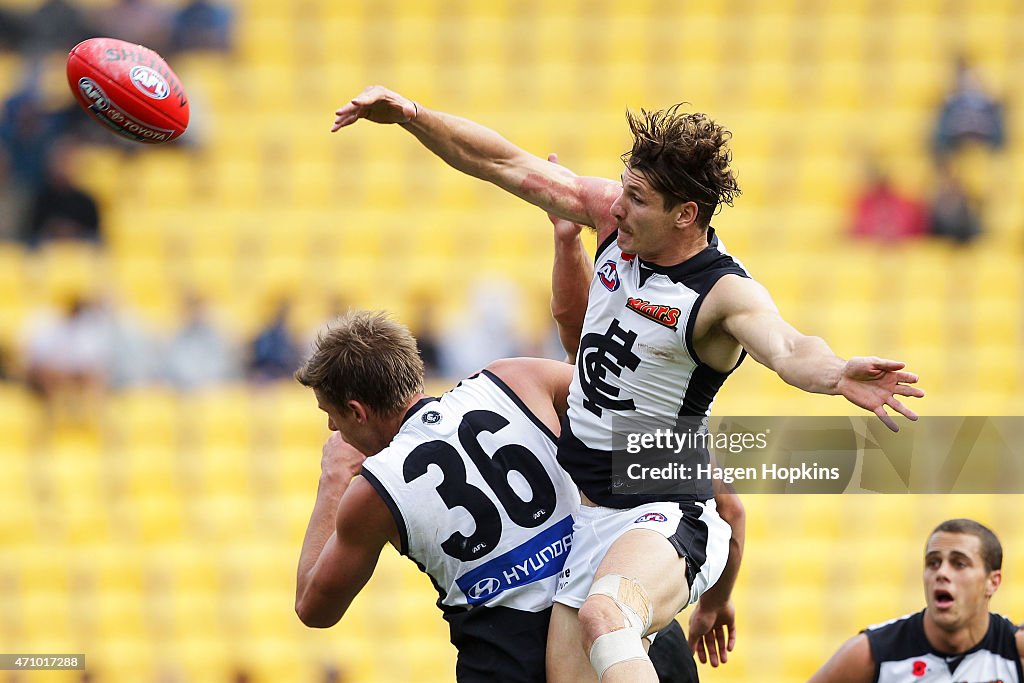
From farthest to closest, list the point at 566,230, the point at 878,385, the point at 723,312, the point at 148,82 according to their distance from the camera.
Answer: the point at 148,82
the point at 566,230
the point at 723,312
the point at 878,385

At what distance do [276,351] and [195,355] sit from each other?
0.64m

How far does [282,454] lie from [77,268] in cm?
249

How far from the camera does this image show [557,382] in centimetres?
485

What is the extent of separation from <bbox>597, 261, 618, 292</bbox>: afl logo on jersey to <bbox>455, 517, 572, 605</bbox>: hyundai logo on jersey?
0.79m

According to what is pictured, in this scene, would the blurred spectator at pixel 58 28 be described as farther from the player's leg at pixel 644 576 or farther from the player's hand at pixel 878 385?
the player's hand at pixel 878 385

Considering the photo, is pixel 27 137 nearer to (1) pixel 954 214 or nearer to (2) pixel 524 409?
(1) pixel 954 214

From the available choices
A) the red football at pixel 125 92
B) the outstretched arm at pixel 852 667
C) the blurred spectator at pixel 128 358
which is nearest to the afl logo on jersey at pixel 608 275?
the red football at pixel 125 92

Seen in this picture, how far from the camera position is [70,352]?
431 inches

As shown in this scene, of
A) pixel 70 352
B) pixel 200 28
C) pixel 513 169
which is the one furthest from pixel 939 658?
pixel 200 28

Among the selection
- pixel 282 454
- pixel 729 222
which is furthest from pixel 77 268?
pixel 729 222

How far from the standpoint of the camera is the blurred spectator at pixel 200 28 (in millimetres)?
13117

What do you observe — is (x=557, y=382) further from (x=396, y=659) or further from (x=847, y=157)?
(x=847, y=157)

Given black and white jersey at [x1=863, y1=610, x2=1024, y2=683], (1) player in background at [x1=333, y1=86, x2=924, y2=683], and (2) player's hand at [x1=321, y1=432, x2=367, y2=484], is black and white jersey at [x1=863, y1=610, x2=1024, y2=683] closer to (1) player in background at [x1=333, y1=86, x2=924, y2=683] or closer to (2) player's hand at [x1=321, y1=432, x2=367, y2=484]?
(1) player in background at [x1=333, y1=86, x2=924, y2=683]

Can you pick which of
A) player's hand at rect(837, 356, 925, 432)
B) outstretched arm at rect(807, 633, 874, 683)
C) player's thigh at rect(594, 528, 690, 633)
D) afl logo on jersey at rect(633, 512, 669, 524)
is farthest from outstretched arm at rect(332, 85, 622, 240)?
outstretched arm at rect(807, 633, 874, 683)
